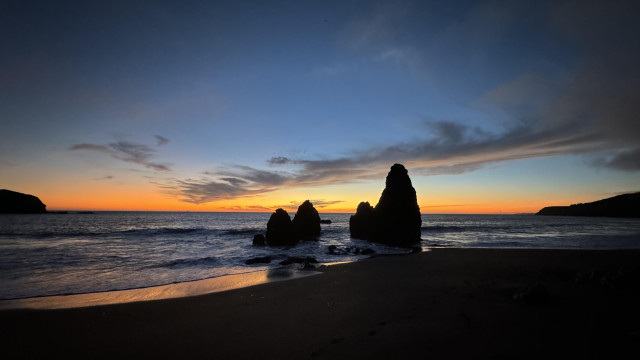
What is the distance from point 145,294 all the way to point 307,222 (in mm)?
28428

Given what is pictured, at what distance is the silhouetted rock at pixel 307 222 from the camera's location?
37.4 meters

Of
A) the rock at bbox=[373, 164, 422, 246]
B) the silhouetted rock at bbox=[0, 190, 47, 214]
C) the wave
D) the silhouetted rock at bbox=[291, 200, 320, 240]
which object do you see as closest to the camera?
the wave

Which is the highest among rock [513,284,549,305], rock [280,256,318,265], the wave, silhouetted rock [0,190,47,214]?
silhouetted rock [0,190,47,214]

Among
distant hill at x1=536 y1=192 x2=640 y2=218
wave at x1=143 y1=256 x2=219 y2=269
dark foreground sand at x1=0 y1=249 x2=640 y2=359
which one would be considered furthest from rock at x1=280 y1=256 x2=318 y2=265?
distant hill at x1=536 y1=192 x2=640 y2=218

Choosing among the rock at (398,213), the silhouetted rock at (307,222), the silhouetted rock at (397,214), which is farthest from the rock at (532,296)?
the silhouetted rock at (307,222)

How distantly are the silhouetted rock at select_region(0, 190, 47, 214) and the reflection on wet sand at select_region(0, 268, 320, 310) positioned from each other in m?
179

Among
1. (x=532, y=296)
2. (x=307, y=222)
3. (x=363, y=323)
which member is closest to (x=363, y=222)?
(x=307, y=222)

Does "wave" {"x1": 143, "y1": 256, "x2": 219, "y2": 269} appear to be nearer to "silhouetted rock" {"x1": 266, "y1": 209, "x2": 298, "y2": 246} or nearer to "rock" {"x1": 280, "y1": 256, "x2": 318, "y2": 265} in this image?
"rock" {"x1": 280, "y1": 256, "x2": 318, "y2": 265}

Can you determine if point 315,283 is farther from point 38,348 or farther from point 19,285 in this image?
point 19,285

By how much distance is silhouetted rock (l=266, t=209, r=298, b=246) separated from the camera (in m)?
29.4

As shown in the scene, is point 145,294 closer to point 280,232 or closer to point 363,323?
point 363,323

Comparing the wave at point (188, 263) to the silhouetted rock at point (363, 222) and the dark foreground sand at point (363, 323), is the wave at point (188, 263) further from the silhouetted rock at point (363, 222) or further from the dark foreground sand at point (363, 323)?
the silhouetted rock at point (363, 222)

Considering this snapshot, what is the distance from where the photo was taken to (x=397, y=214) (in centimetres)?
3038

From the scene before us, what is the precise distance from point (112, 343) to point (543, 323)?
31.7 ft
